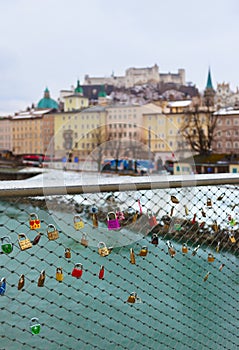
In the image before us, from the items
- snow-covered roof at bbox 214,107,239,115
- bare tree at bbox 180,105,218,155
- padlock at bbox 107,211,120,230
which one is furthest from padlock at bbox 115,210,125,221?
snow-covered roof at bbox 214,107,239,115

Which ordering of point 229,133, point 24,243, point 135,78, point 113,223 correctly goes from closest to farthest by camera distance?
1. point 24,243
2. point 113,223
3. point 229,133
4. point 135,78

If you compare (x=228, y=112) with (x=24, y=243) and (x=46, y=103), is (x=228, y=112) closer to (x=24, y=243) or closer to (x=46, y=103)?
(x=24, y=243)

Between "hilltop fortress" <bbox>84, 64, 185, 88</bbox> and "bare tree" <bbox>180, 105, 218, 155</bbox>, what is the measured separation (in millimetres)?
39509

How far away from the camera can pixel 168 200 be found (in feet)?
5.49

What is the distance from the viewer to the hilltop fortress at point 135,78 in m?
61.9

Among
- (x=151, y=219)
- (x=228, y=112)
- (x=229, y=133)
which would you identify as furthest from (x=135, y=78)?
(x=151, y=219)

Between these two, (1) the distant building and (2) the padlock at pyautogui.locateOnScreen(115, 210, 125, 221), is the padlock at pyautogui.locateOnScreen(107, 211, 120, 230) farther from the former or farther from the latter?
(1) the distant building

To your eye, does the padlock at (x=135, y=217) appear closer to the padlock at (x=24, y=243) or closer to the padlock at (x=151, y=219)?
the padlock at (x=151, y=219)

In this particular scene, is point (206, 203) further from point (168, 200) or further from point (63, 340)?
point (63, 340)

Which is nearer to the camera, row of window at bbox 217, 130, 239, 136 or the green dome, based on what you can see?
row of window at bbox 217, 130, 239, 136

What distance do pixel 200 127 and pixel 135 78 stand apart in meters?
43.2

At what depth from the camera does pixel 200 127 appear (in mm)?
21391

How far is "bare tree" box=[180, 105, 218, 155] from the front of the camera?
20.4 meters

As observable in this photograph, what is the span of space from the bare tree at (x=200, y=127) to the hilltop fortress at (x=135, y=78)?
130 feet
